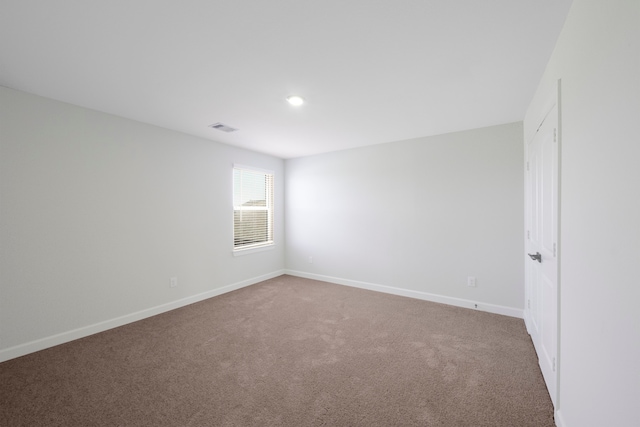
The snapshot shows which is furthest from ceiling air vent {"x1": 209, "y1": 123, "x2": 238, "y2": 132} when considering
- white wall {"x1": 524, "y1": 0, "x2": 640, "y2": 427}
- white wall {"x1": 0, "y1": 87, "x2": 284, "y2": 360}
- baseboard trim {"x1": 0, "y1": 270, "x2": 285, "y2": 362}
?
white wall {"x1": 524, "y1": 0, "x2": 640, "y2": 427}

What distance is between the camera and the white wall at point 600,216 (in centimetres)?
88

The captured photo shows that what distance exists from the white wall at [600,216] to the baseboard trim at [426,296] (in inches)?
75.2

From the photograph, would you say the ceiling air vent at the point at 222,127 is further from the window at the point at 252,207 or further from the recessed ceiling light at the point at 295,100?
the recessed ceiling light at the point at 295,100

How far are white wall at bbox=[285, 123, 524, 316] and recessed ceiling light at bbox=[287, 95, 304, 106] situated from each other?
2044 mm

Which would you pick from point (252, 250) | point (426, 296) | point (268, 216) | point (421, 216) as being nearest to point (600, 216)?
point (421, 216)

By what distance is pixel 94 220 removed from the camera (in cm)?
289

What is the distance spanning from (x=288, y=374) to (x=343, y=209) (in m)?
3.00

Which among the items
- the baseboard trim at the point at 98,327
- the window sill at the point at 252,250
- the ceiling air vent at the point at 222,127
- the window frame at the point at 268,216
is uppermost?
the ceiling air vent at the point at 222,127

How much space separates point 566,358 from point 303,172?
174 inches

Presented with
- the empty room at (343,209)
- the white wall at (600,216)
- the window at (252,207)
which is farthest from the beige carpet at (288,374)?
the window at (252,207)

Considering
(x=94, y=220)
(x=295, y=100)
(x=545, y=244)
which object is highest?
(x=295, y=100)

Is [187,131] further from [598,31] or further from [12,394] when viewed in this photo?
[598,31]

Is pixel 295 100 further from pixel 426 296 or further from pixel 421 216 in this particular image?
pixel 426 296

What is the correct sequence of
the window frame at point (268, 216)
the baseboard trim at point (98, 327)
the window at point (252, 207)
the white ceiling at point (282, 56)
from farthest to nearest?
the window at point (252, 207), the window frame at point (268, 216), the baseboard trim at point (98, 327), the white ceiling at point (282, 56)
